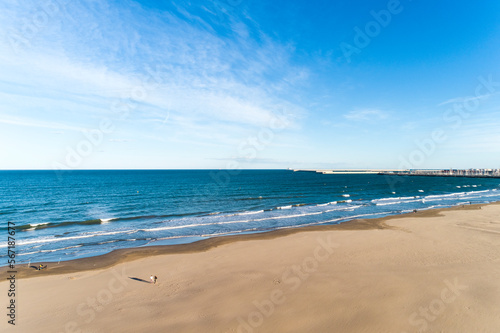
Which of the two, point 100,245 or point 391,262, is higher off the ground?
point 100,245

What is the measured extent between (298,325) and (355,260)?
29.9 feet

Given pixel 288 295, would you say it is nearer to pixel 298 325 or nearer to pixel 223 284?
pixel 298 325

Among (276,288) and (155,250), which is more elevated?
(155,250)

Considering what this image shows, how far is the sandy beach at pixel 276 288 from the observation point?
10320 millimetres

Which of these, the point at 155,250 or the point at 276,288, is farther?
the point at 155,250

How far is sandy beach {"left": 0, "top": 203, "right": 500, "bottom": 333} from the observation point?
10.3m

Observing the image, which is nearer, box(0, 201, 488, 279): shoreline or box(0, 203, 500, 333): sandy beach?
box(0, 203, 500, 333): sandy beach

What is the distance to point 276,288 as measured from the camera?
13.2 metres

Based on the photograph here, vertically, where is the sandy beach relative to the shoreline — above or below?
below

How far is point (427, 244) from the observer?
2047 centimetres

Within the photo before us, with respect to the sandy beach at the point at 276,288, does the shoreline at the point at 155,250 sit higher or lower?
higher

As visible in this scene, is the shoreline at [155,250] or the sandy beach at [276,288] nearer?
the sandy beach at [276,288]

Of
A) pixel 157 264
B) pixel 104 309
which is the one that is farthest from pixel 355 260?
pixel 104 309

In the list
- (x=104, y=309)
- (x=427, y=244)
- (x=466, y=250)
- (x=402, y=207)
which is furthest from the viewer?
(x=402, y=207)
